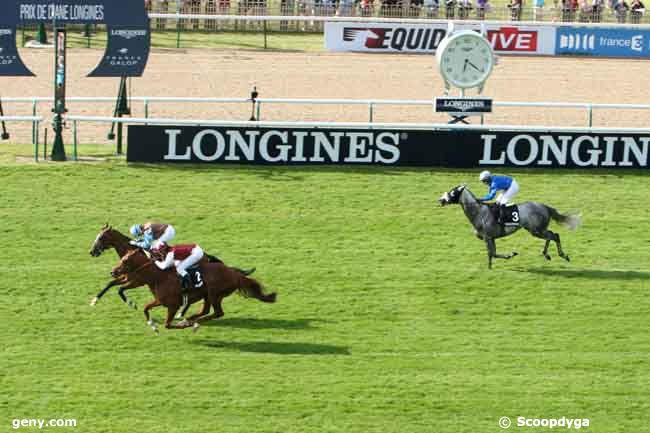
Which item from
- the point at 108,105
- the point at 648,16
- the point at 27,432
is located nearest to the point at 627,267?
the point at 27,432

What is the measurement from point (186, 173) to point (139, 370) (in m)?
9.19

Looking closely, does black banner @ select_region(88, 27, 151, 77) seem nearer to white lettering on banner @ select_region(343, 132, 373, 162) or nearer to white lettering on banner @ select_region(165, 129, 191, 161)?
white lettering on banner @ select_region(165, 129, 191, 161)

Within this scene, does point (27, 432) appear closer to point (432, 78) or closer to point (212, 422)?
point (212, 422)

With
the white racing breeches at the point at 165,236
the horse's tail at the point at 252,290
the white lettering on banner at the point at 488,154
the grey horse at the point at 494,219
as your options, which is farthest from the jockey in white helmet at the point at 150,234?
the white lettering on banner at the point at 488,154

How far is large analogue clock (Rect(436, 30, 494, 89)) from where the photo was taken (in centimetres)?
2595

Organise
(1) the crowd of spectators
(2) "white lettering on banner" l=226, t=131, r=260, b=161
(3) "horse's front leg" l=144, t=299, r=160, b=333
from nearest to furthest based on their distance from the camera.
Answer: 1. (3) "horse's front leg" l=144, t=299, r=160, b=333
2. (2) "white lettering on banner" l=226, t=131, r=260, b=161
3. (1) the crowd of spectators

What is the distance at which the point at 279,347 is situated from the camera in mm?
15914

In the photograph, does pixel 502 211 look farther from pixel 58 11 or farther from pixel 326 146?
pixel 58 11

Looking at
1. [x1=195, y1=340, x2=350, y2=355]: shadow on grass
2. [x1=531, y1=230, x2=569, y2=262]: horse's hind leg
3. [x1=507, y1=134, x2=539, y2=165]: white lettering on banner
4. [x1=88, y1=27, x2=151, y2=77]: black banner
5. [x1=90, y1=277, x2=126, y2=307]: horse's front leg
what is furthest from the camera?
[x1=88, y1=27, x2=151, y2=77]: black banner

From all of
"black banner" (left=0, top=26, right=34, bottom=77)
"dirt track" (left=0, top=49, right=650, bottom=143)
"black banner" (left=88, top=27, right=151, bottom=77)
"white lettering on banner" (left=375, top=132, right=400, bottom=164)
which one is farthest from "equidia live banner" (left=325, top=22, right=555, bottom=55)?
"black banner" (left=0, top=26, right=34, bottom=77)

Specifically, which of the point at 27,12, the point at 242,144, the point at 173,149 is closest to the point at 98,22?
the point at 27,12

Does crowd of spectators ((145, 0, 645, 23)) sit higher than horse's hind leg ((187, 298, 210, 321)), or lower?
higher

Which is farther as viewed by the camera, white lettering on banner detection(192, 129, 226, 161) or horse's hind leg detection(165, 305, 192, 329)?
white lettering on banner detection(192, 129, 226, 161)

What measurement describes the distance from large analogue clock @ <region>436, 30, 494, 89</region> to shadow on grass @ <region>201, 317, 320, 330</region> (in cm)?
1030
